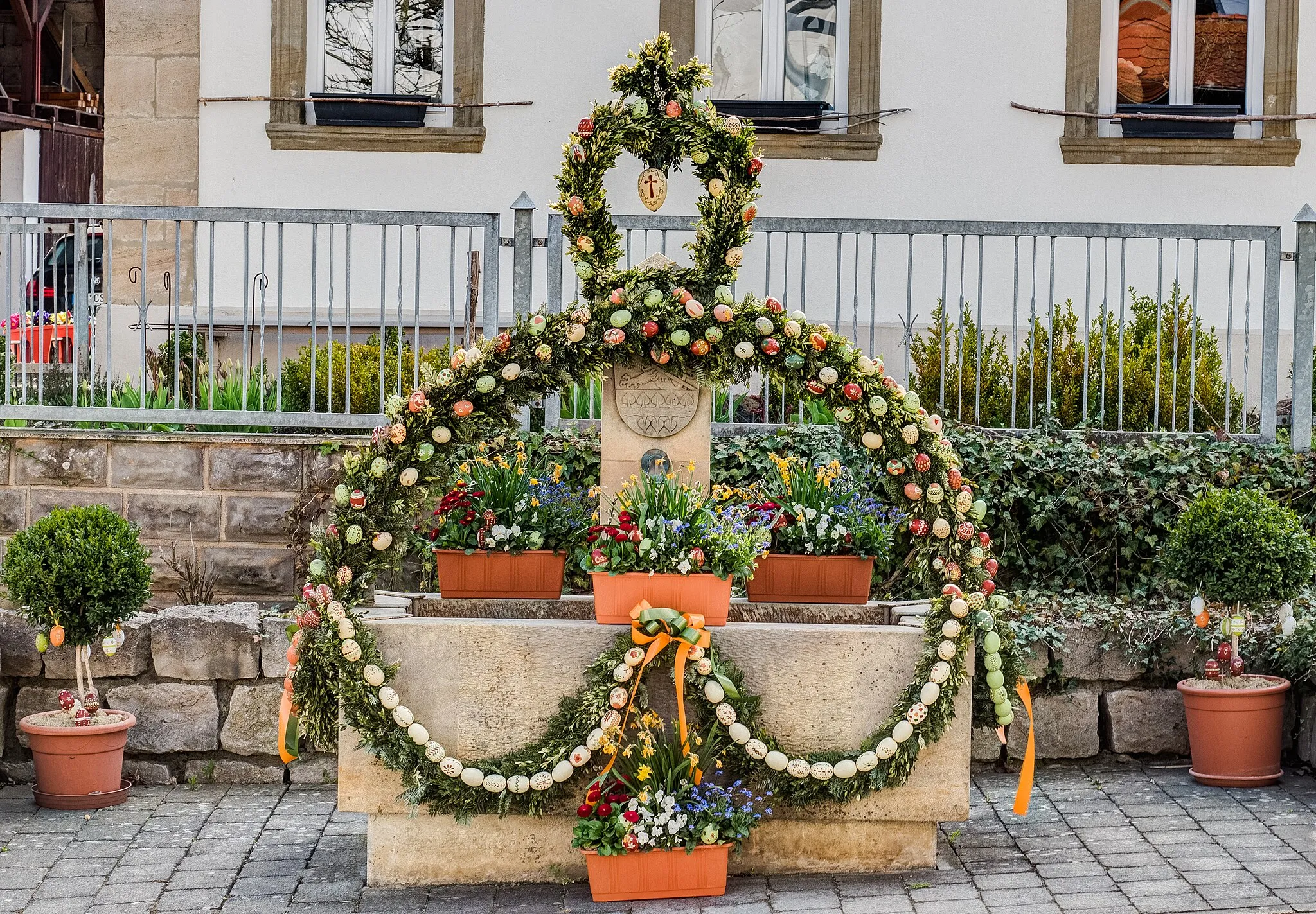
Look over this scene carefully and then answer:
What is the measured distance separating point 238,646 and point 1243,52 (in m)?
8.19

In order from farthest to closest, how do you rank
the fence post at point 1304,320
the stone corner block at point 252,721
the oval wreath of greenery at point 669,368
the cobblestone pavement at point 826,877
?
1. the fence post at point 1304,320
2. the stone corner block at point 252,721
3. the oval wreath of greenery at point 669,368
4. the cobblestone pavement at point 826,877

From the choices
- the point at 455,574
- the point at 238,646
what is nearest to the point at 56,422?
the point at 238,646

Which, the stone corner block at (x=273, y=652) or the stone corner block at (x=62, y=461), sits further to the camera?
the stone corner block at (x=62, y=461)

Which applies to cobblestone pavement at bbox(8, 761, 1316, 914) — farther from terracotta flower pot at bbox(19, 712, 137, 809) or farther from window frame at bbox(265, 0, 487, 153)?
window frame at bbox(265, 0, 487, 153)

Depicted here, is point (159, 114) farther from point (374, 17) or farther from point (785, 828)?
point (785, 828)

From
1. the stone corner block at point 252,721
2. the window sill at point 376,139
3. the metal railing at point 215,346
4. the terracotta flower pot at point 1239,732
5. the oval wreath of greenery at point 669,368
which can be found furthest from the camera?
the window sill at point 376,139

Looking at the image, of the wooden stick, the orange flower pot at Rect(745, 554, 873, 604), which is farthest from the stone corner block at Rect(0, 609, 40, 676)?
Answer: the wooden stick

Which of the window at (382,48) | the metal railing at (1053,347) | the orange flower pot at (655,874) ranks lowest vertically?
the orange flower pot at (655,874)

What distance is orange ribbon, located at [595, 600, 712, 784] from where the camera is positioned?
4.77 m

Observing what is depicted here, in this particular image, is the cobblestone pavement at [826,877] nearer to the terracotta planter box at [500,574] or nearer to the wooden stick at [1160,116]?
the terracotta planter box at [500,574]

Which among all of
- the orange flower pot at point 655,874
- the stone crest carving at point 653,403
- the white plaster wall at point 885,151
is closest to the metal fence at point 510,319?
the white plaster wall at point 885,151

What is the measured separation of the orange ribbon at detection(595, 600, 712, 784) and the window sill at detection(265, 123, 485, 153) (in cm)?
615

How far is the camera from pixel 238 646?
6.37 m

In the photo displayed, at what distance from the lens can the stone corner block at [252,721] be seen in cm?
636
